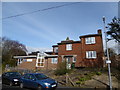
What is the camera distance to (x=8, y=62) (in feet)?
112

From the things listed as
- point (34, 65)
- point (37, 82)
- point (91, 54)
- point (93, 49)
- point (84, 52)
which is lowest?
point (34, 65)

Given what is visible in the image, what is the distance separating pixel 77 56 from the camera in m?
26.4

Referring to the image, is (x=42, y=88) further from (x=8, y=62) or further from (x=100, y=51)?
(x=8, y=62)

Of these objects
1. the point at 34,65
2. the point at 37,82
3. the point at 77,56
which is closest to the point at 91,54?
the point at 77,56

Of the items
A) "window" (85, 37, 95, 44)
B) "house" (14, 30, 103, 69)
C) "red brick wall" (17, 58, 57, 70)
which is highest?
"window" (85, 37, 95, 44)

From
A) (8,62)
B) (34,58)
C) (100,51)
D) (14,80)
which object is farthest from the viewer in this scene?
(8,62)

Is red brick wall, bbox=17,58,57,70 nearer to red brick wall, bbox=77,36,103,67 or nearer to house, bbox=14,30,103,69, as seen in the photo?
house, bbox=14,30,103,69

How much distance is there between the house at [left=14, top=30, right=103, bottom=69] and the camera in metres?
24.7

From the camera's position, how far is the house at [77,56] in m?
24.7

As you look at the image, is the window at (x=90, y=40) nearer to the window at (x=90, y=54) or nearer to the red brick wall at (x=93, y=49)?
the red brick wall at (x=93, y=49)

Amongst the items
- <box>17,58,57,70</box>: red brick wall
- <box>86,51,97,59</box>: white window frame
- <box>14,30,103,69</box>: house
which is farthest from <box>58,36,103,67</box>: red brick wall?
<box>17,58,57,70</box>: red brick wall

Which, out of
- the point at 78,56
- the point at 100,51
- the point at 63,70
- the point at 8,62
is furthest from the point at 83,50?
the point at 8,62

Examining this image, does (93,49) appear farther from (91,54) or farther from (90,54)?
(90,54)

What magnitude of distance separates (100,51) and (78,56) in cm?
495
